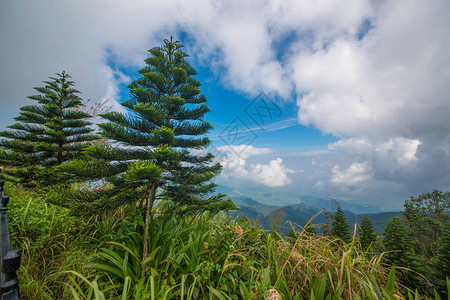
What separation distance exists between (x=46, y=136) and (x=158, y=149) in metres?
5.28

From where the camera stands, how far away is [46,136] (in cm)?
487

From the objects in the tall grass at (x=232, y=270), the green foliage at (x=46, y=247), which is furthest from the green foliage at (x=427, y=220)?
the green foliage at (x=46, y=247)

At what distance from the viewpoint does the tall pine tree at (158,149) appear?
2.20m

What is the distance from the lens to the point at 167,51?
291 cm

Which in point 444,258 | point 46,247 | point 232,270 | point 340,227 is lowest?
point 340,227

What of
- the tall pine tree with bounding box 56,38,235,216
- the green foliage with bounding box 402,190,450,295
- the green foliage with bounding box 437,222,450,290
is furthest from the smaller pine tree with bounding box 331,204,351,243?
the tall pine tree with bounding box 56,38,235,216

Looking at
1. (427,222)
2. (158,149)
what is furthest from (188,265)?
(427,222)

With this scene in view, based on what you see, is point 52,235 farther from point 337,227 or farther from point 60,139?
point 337,227

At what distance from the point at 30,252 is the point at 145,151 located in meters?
2.21

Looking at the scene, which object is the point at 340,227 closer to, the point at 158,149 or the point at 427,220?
the point at 158,149

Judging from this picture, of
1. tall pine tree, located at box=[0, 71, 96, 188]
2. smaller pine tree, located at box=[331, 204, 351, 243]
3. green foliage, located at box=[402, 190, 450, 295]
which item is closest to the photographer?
tall pine tree, located at box=[0, 71, 96, 188]

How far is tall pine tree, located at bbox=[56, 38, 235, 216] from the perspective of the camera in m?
2.20

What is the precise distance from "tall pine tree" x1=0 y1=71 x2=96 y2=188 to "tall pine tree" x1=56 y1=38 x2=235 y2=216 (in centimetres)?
311

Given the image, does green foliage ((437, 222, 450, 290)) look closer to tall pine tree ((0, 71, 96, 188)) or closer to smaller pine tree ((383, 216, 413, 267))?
smaller pine tree ((383, 216, 413, 267))
